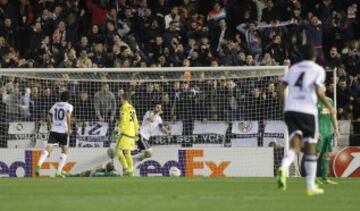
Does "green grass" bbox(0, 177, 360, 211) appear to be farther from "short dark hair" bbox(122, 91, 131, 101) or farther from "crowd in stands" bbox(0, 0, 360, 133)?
"crowd in stands" bbox(0, 0, 360, 133)

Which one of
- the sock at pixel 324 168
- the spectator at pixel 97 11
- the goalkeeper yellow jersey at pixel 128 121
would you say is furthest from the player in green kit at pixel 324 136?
the spectator at pixel 97 11

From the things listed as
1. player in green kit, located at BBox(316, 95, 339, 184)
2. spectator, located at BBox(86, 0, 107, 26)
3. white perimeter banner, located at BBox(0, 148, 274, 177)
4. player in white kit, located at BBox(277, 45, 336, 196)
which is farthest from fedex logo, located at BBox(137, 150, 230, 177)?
player in white kit, located at BBox(277, 45, 336, 196)

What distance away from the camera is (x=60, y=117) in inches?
954

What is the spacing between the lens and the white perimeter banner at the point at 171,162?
25312mm

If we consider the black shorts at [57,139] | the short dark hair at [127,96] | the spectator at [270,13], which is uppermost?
the spectator at [270,13]

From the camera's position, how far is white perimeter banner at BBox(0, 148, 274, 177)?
83.0 ft

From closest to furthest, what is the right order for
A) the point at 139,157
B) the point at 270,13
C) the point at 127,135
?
1. the point at 127,135
2. the point at 139,157
3. the point at 270,13

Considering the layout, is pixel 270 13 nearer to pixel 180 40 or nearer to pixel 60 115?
pixel 180 40

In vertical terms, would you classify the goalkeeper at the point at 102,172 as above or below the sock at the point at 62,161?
below

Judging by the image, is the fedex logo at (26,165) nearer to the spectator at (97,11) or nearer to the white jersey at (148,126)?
the white jersey at (148,126)

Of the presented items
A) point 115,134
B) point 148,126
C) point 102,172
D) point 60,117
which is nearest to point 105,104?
point 115,134

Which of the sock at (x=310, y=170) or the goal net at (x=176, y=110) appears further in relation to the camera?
the goal net at (x=176, y=110)

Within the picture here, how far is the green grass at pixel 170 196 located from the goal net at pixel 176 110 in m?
5.77

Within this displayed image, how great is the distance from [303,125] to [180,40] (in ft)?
47.7
